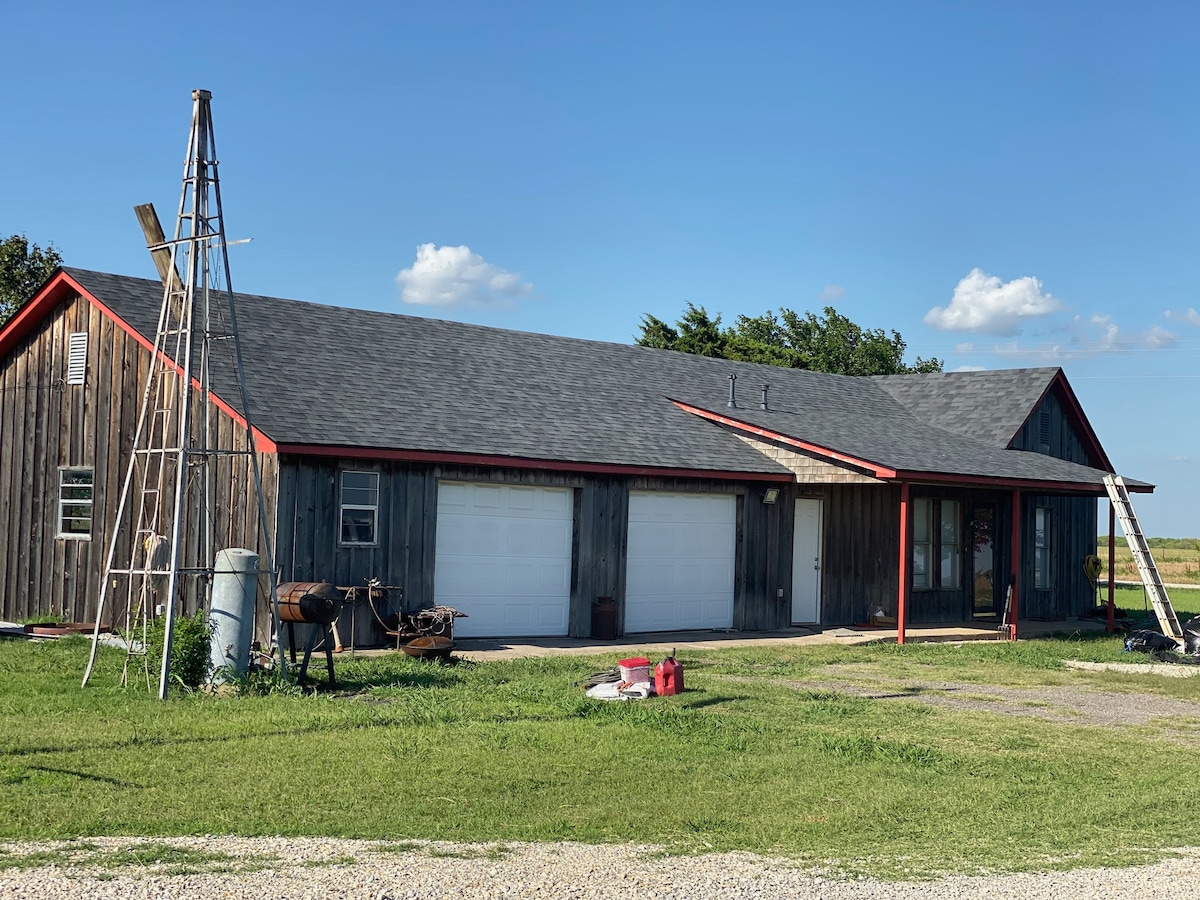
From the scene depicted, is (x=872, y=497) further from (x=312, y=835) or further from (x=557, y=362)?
(x=312, y=835)

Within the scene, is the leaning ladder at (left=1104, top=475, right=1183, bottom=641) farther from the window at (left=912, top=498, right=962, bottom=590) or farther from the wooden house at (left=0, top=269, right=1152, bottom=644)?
the window at (left=912, top=498, right=962, bottom=590)

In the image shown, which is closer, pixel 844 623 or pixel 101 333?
pixel 101 333

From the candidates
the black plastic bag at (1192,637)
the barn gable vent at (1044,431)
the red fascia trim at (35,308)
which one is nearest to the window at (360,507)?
the red fascia trim at (35,308)

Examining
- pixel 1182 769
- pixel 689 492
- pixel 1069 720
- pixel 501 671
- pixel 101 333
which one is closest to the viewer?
pixel 1182 769

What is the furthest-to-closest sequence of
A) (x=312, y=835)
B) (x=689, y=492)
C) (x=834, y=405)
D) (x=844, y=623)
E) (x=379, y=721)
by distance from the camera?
(x=834, y=405)
(x=844, y=623)
(x=689, y=492)
(x=379, y=721)
(x=312, y=835)

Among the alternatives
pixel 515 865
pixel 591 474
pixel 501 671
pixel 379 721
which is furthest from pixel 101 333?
pixel 515 865

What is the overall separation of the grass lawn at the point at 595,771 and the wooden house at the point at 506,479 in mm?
3542

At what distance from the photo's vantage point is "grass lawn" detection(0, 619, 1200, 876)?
7250 millimetres

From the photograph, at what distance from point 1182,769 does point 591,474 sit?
1026 cm

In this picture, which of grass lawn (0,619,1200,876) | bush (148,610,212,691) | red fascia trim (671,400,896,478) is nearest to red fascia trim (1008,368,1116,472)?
red fascia trim (671,400,896,478)

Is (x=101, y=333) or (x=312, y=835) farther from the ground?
(x=101, y=333)

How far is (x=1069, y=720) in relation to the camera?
1227 centimetres

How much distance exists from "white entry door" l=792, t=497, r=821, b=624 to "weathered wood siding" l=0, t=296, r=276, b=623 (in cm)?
984

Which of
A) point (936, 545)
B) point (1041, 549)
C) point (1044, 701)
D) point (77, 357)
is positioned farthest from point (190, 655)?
point (1041, 549)
